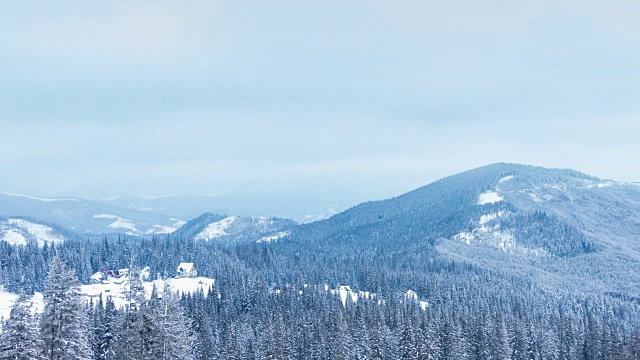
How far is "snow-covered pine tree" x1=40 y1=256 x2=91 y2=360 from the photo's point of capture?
136ft

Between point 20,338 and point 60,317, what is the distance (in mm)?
3189

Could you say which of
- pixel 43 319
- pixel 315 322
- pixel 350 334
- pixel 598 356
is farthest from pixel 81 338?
pixel 598 356

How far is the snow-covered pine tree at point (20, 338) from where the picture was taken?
128 ft

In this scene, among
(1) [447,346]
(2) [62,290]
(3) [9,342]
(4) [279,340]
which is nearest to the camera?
(3) [9,342]

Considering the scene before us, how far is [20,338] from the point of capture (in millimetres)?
39281

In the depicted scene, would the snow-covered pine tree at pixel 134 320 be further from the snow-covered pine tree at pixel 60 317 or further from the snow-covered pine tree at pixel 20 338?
the snow-covered pine tree at pixel 20 338

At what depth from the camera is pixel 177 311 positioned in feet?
174

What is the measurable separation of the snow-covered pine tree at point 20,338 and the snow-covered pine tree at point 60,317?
192 centimetres

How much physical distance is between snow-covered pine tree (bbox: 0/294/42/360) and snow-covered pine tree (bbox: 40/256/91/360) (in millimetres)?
1922

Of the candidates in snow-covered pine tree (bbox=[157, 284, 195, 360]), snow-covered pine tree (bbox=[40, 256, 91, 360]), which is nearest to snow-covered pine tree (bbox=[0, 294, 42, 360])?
snow-covered pine tree (bbox=[40, 256, 91, 360])

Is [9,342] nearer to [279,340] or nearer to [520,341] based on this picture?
[279,340]

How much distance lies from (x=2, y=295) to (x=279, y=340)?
12894 cm

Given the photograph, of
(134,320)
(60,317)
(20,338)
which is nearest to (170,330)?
(134,320)

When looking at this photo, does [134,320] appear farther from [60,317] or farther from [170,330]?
[60,317]
